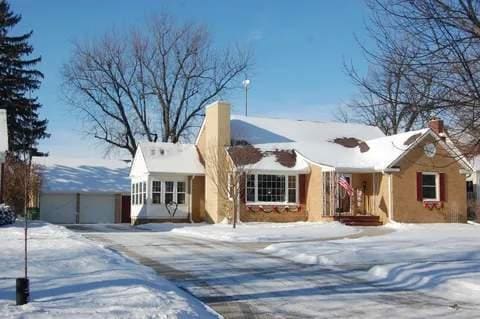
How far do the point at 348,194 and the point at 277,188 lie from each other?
3.75 metres

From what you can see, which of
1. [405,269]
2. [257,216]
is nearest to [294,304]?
[405,269]

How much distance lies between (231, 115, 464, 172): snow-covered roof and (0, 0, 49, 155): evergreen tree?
22.4 m

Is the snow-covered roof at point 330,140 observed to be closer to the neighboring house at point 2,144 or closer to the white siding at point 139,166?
the white siding at point 139,166

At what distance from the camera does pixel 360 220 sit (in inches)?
1238

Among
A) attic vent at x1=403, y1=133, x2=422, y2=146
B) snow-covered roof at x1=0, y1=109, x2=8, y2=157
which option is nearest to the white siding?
snow-covered roof at x1=0, y1=109, x2=8, y2=157

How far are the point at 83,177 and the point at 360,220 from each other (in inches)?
1036

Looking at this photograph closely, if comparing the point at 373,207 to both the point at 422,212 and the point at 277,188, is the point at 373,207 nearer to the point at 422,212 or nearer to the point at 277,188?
the point at 422,212

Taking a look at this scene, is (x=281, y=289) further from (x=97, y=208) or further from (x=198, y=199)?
(x=97, y=208)

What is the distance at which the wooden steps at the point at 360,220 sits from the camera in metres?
31.1

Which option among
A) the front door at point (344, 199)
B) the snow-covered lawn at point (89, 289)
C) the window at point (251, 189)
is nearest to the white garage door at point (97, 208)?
the window at point (251, 189)

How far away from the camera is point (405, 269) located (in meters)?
14.3

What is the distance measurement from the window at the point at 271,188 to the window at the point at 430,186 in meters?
6.61

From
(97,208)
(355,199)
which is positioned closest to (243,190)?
(355,199)

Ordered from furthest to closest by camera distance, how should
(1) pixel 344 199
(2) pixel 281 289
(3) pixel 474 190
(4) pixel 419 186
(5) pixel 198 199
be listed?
(3) pixel 474 190, (5) pixel 198 199, (1) pixel 344 199, (4) pixel 419 186, (2) pixel 281 289
